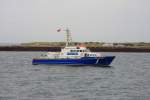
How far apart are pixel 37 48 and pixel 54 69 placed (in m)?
97.8

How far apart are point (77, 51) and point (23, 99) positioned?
33562 millimetres

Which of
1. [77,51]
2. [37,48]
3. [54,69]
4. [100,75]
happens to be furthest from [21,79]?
[37,48]

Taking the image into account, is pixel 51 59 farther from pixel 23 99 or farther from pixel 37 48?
pixel 37 48

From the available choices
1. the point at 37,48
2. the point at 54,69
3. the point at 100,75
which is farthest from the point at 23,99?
the point at 37,48

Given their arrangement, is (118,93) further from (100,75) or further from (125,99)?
(100,75)

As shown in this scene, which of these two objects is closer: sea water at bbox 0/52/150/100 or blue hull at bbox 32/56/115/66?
sea water at bbox 0/52/150/100

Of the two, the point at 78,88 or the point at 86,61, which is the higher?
the point at 78,88

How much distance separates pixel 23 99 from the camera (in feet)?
120

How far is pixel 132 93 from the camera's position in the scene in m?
40.2

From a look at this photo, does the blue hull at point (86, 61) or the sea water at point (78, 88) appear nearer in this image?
the sea water at point (78, 88)

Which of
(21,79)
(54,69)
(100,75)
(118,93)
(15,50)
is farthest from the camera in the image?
(15,50)

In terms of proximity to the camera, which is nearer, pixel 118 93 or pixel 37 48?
pixel 118 93

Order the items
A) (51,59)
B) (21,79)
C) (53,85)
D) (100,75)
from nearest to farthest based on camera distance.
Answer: (53,85)
(21,79)
(100,75)
(51,59)

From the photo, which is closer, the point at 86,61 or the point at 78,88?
the point at 78,88
